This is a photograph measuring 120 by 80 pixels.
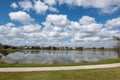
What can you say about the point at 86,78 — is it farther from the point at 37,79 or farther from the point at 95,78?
the point at 37,79

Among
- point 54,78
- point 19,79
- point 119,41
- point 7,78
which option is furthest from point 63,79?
point 119,41

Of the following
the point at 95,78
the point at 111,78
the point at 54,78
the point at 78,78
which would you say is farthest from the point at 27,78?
the point at 111,78

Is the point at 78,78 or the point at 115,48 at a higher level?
the point at 115,48

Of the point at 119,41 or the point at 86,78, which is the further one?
the point at 119,41

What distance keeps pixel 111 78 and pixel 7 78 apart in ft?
19.5

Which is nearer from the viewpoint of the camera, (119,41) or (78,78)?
(78,78)

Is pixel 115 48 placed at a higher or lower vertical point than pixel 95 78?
higher

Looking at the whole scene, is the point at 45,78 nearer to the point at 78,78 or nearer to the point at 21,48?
the point at 78,78

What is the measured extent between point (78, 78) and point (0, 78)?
4.46 meters

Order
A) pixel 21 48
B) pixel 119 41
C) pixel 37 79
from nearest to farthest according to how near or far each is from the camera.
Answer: pixel 37 79 < pixel 119 41 < pixel 21 48

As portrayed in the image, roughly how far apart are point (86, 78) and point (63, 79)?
4.57 feet

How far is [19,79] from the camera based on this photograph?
39.0 ft

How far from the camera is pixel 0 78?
12.3 m

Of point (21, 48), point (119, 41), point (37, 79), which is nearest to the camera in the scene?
point (37, 79)
